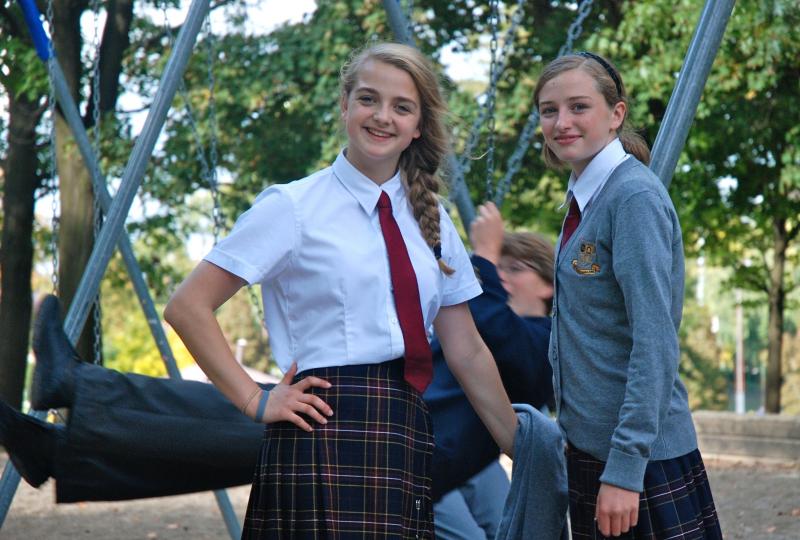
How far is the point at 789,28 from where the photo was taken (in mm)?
10289

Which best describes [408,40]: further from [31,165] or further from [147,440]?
[31,165]

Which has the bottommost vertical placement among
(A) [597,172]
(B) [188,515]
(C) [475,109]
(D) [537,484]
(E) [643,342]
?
(B) [188,515]

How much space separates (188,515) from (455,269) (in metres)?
5.82

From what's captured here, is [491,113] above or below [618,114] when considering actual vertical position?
above

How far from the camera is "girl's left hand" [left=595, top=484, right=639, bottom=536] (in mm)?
1964

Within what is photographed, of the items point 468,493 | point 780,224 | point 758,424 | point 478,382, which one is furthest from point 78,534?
point 780,224

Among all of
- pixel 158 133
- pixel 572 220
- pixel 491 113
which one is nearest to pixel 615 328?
pixel 572 220

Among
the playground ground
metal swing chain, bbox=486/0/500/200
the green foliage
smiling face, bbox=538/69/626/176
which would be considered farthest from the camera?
the green foliage

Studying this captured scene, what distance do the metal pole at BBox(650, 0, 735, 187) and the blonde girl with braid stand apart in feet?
3.42

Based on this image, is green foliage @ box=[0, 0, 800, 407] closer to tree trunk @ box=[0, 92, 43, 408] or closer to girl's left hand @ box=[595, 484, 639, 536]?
tree trunk @ box=[0, 92, 43, 408]

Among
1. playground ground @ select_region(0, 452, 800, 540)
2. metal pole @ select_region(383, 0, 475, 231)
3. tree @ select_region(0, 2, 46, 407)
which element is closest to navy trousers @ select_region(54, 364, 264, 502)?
metal pole @ select_region(383, 0, 475, 231)

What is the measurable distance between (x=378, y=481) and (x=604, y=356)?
491 mm

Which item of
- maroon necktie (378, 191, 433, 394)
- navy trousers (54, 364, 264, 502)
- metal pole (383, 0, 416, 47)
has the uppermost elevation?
metal pole (383, 0, 416, 47)

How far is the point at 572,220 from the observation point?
7.30 ft
